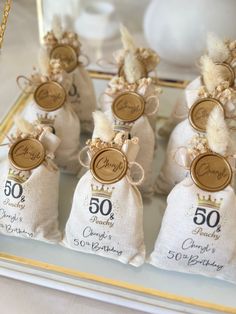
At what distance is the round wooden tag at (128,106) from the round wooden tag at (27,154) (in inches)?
6.1

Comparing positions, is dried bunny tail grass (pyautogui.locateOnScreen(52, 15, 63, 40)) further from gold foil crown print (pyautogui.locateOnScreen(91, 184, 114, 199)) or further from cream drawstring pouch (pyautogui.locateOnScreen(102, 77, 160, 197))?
gold foil crown print (pyautogui.locateOnScreen(91, 184, 114, 199))

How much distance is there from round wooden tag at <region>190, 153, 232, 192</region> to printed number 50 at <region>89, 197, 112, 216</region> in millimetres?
130

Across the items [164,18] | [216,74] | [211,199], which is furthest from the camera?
[164,18]

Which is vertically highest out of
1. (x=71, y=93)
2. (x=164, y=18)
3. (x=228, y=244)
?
(x=164, y=18)

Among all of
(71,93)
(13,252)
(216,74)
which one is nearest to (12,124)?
(71,93)

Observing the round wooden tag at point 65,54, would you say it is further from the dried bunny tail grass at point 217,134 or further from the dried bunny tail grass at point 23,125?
the dried bunny tail grass at point 217,134

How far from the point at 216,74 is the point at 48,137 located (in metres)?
0.30

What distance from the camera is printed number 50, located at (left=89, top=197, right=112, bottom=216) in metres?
0.64

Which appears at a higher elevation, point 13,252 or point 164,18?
point 164,18

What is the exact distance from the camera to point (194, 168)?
63cm

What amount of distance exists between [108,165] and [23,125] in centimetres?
16

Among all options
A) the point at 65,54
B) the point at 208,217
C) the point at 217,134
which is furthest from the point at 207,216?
the point at 65,54

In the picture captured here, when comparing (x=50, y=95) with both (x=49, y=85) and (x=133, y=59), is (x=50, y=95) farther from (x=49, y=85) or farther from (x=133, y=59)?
(x=133, y=59)

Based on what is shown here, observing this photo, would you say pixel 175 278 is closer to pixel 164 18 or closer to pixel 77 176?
pixel 77 176
